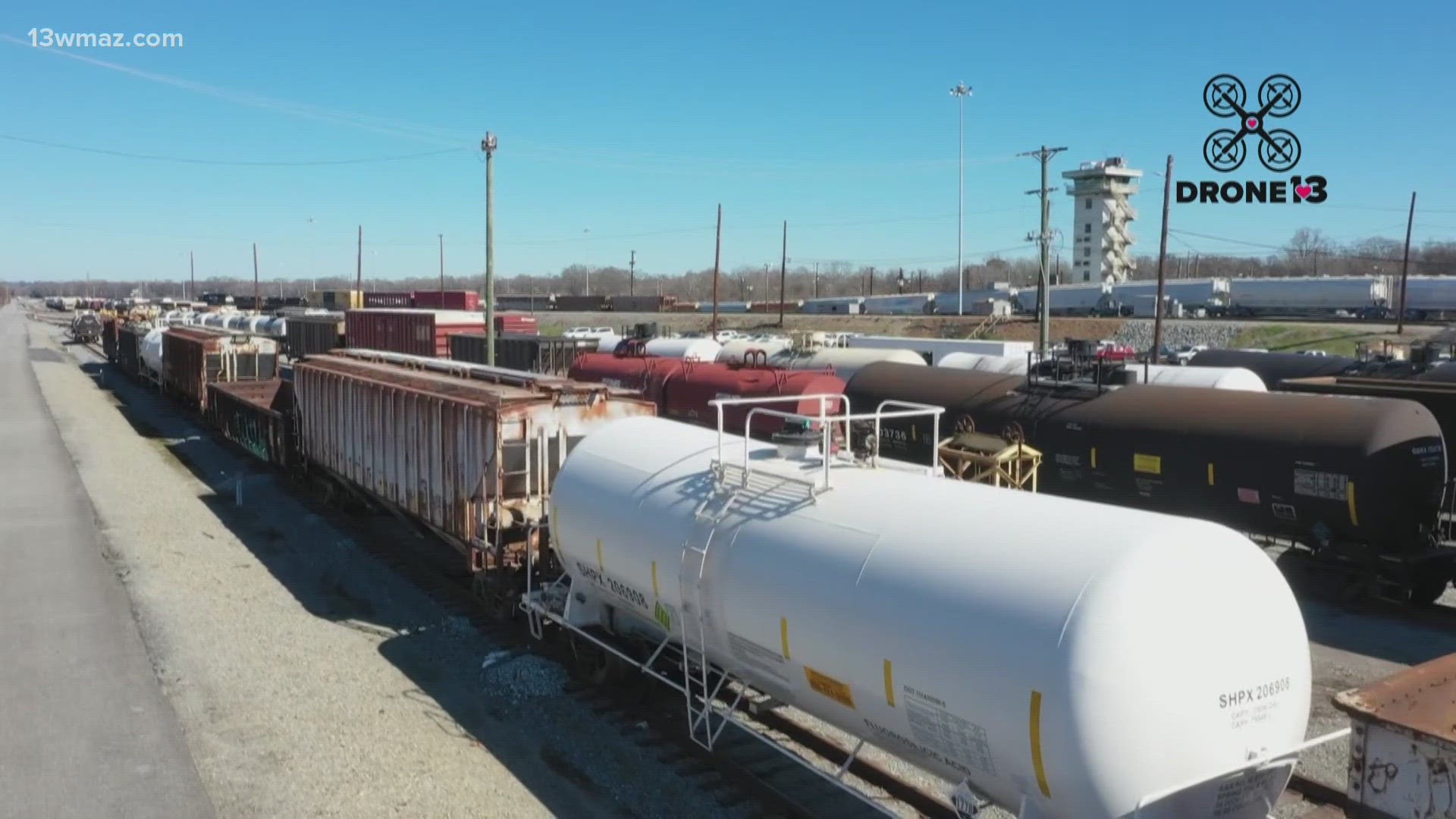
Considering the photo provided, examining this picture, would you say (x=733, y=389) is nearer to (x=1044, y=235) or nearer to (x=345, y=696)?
(x=345, y=696)

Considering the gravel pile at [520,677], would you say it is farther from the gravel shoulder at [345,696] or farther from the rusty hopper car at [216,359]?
the rusty hopper car at [216,359]

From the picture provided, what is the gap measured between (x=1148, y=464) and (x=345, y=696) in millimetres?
13202

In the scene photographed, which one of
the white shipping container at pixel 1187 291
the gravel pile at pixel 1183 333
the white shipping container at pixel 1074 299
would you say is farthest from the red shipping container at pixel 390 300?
the white shipping container at pixel 1187 291

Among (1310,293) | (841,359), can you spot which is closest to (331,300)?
(1310,293)

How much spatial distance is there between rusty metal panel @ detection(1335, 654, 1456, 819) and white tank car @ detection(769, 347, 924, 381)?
18.3m

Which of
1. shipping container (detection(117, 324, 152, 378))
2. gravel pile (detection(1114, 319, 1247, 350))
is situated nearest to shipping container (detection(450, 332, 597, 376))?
shipping container (detection(117, 324, 152, 378))

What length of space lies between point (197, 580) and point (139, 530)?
446cm

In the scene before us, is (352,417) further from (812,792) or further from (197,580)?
(812,792)

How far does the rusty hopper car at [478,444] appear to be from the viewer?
13992 mm

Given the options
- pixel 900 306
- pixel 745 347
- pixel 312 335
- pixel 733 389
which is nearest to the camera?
pixel 733 389

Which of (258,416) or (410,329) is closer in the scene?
(258,416)

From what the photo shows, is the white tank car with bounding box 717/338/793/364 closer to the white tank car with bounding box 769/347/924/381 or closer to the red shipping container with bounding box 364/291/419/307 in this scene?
the white tank car with bounding box 769/347/924/381

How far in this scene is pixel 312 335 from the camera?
59.8 metres

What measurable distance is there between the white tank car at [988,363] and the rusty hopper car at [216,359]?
24.8 m
